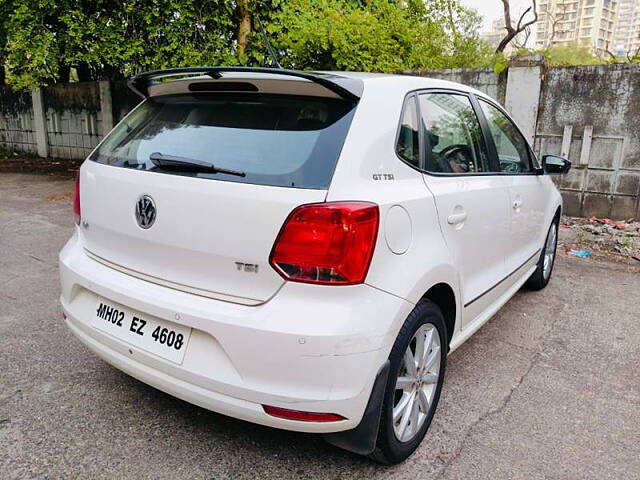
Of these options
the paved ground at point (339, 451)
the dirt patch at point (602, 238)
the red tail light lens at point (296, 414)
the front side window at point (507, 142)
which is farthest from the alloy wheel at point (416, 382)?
the dirt patch at point (602, 238)

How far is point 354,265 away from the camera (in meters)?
1.89

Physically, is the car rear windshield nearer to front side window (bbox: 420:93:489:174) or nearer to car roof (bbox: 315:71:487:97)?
car roof (bbox: 315:71:487:97)

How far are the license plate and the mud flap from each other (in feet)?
2.26

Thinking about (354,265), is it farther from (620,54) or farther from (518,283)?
(620,54)

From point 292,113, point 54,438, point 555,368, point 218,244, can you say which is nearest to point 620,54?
point 555,368

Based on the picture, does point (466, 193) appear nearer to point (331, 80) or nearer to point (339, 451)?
point (331, 80)

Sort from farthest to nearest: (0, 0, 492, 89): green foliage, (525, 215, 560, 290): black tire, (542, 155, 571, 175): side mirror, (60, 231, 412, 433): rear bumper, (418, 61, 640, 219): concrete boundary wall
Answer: (0, 0, 492, 89): green foliage, (418, 61, 640, 219): concrete boundary wall, (525, 215, 560, 290): black tire, (542, 155, 571, 175): side mirror, (60, 231, 412, 433): rear bumper

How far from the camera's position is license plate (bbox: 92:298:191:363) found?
2.02 meters

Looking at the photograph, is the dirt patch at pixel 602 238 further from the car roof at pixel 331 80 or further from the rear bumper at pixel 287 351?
the rear bumper at pixel 287 351

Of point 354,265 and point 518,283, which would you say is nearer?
point 354,265

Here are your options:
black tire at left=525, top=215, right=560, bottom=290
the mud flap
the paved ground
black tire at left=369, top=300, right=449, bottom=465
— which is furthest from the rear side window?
black tire at left=525, top=215, right=560, bottom=290

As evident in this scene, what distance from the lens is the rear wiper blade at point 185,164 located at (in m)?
2.04

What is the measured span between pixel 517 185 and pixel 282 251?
86.0 inches

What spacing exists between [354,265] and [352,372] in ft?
1.27
